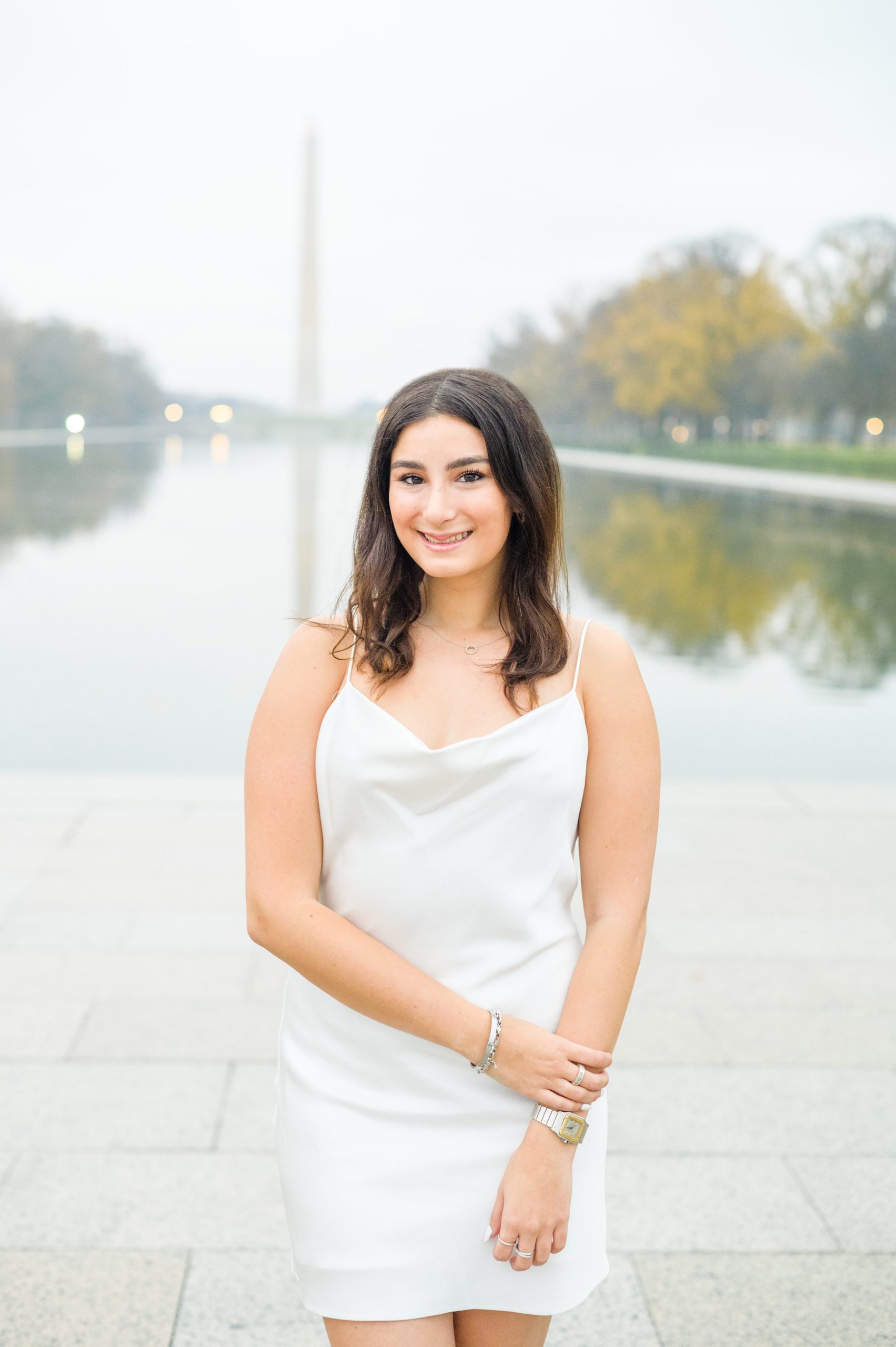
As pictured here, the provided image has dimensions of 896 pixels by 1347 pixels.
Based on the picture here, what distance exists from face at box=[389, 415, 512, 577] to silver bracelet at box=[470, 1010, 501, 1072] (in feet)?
2.04

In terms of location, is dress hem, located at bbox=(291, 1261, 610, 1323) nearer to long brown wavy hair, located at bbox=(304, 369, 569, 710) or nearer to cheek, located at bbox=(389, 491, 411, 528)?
long brown wavy hair, located at bbox=(304, 369, 569, 710)

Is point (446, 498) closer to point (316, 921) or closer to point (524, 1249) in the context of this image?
point (316, 921)

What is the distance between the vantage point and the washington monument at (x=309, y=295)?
60.8 meters

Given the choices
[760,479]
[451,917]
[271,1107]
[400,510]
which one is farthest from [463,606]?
[760,479]

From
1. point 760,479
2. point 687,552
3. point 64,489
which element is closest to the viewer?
point 687,552

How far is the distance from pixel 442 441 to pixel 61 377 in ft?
223

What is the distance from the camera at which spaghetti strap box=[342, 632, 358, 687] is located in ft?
6.33

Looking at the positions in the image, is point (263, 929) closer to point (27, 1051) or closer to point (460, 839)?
point (460, 839)

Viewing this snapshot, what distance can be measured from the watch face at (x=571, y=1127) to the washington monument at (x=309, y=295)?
6249 cm

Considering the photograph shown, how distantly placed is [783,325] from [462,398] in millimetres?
58588

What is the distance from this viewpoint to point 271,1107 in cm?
359

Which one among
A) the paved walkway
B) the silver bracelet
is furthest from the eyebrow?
the paved walkway

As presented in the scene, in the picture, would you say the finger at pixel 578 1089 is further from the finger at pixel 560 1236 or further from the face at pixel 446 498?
the face at pixel 446 498

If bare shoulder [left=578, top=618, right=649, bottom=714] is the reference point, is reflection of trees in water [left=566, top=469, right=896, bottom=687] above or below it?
below
